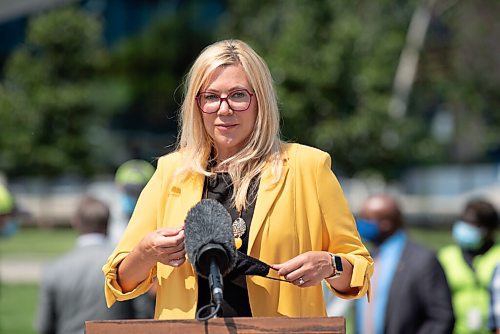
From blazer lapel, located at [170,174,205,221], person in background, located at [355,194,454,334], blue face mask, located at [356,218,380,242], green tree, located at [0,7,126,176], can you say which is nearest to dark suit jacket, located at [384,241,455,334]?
person in background, located at [355,194,454,334]

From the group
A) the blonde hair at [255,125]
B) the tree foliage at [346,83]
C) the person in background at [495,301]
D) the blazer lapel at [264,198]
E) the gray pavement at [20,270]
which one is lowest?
the gray pavement at [20,270]

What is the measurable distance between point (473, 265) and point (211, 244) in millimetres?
4794

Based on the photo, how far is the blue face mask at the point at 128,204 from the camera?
7492 millimetres

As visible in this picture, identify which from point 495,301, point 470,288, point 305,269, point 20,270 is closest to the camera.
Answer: point 305,269

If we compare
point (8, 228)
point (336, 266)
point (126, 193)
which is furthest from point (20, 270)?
point (336, 266)

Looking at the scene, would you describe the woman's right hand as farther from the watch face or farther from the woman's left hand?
the watch face

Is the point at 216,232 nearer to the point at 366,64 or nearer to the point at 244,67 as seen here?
the point at 244,67

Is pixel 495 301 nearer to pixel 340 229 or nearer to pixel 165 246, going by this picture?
pixel 340 229

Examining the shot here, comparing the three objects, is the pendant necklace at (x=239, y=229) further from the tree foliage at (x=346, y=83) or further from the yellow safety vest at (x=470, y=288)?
the tree foliage at (x=346, y=83)

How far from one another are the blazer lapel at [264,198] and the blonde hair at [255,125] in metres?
0.02

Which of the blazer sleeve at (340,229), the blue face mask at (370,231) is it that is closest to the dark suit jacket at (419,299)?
the blue face mask at (370,231)

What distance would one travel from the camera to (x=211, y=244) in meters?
2.53

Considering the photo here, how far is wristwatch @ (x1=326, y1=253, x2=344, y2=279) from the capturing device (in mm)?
2793

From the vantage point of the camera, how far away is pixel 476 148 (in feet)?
138
